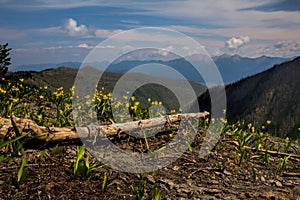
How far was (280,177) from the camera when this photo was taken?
5.32 m

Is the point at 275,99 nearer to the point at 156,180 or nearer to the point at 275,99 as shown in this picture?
the point at 275,99

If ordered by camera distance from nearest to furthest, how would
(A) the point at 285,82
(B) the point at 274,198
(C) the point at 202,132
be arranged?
(B) the point at 274,198 → (C) the point at 202,132 → (A) the point at 285,82

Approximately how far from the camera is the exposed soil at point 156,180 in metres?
3.90

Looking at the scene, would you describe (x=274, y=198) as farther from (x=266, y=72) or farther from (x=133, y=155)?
(x=266, y=72)

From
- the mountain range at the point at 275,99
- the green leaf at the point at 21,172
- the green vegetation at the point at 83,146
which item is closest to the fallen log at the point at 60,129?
the green vegetation at the point at 83,146

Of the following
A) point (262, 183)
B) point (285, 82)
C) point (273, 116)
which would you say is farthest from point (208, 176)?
point (285, 82)

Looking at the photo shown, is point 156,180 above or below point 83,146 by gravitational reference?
below

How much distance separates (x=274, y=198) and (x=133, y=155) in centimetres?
249

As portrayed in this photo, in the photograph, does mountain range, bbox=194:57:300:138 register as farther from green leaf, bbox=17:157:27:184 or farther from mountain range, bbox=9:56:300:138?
green leaf, bbox=17:157:27:184

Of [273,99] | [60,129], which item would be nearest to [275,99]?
[273,99]

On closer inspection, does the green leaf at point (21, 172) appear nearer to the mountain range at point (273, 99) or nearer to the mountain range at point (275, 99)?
the mountain range at point (273, 99)

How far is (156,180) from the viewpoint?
4500mm

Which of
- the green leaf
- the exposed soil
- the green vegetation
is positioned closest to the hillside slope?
the green vegetation

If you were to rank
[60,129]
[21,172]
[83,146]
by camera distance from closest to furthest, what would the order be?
[21,172] → [83,146] → [60,129]
